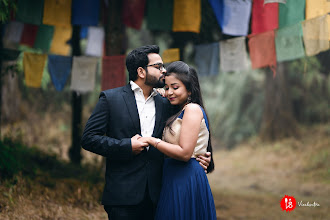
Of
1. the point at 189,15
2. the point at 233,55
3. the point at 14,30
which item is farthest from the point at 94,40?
the point at 233,55

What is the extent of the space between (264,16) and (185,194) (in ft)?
14.8

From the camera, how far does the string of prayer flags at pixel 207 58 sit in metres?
7.16

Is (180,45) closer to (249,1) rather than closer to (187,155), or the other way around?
(249,1)

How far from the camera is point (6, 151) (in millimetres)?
5773

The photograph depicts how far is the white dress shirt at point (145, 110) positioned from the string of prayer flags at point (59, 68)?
4198 millimetres

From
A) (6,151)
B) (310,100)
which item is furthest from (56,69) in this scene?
(310,100)

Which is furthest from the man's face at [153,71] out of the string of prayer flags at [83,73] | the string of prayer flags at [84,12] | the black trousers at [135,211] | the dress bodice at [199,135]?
the string of prayer flags at [84,12]

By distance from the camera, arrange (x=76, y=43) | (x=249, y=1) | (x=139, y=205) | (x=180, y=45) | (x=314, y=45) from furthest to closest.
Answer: (x=180, y=45) → (x=76, y=43) → (x=249, y=1) → (x=314, y=45) → (x=139, y=205)

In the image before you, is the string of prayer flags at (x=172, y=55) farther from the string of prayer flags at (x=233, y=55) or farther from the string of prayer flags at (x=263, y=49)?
the string of prayer flags at (x=263, y=49)

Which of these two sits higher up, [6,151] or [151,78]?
[151,78]

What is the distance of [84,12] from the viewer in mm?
7387

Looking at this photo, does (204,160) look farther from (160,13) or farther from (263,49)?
(160,13)

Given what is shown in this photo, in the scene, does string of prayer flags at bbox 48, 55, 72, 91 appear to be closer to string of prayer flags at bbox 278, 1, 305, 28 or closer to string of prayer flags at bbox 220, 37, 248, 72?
string of prayer flags at bbox 220, 37, 248, 72

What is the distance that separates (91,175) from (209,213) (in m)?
4.40
